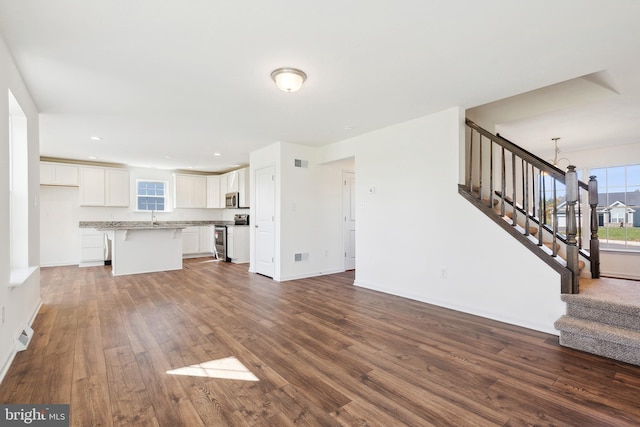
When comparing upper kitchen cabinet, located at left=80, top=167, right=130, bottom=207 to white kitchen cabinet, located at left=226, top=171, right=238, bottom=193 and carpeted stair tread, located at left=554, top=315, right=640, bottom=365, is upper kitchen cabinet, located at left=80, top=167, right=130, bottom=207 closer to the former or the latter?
white kitchen cabinet, located at left=226, top=171, right=238, bottom=193

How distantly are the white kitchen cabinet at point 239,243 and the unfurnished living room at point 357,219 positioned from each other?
5.10 ft

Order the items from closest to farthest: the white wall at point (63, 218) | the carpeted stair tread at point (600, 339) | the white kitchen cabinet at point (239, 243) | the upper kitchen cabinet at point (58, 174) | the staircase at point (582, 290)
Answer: the carpeted stair tread at point (600, 339) → the staircase at point (582, 290) → the upper kitchen cabinet at point (58, 174) → the white wall at point (63, 218) → the white kitchen cabinet at point (239, 243)

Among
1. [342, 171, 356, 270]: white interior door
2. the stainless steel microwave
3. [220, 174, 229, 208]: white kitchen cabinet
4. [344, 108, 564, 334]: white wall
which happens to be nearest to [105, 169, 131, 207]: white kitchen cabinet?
[220, 174, 229, 208]: white kitchen cabinet

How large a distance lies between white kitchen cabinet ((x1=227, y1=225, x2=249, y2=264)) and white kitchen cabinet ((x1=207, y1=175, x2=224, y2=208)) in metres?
1.69

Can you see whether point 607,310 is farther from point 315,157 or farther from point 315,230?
point 315,157

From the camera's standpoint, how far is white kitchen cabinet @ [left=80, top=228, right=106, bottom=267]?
6.76 metres

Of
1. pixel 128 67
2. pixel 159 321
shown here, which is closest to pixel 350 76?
pixel 128 67

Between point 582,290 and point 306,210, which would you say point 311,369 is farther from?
point 306,210

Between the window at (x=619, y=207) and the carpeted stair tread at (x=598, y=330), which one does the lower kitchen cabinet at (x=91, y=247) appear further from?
the window at (x=619, y=207)

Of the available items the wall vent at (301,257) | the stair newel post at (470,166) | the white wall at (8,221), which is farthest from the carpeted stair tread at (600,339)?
the white wall at (8,221)

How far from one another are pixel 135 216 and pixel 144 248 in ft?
8.19

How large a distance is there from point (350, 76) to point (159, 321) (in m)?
3.23

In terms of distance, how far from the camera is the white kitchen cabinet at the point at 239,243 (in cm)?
726

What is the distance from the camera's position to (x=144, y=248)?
235 inches
